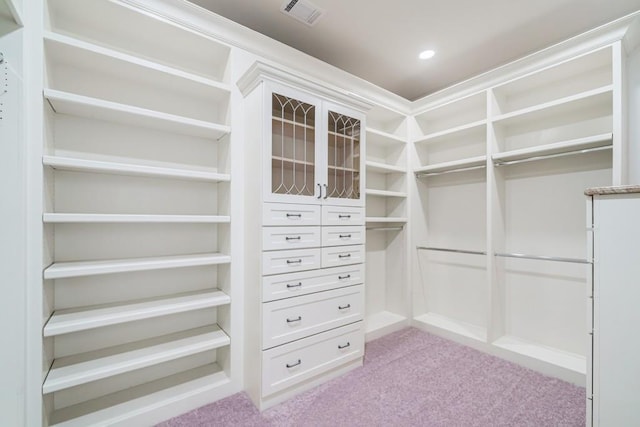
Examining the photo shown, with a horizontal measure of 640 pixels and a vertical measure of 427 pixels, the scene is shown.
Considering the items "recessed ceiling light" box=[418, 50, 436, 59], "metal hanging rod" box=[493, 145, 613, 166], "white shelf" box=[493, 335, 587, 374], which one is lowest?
"white shelf" box=[493, 335, 587, 374]

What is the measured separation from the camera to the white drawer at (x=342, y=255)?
75.4 inches

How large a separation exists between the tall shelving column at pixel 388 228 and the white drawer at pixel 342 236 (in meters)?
0.73

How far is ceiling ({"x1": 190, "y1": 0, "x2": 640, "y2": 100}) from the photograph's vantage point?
6.22 ft

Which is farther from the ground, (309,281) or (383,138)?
(383,138)

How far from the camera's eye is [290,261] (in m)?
1.74

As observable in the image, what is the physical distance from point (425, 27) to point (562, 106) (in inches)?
47.4

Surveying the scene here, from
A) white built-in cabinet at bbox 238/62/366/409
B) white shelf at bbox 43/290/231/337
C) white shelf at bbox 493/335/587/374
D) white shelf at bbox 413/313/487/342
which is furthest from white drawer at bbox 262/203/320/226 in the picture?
white shelf at bbox 493/335/587/374

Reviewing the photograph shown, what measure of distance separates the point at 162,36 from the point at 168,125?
1.82 ft

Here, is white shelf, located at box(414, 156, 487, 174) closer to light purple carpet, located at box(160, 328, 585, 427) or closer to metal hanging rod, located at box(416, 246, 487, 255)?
metal hanging rod, located at box(416, 246, 487, 255)

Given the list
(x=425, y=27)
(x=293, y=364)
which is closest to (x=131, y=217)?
(x=293, y=364)

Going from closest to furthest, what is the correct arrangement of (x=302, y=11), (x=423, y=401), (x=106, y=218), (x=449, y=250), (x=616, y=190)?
1. (x=616, y=190)
2. (x=106, y=218)
3. (x=423, y=401)
4. (x=302, y=11)
5. (x=449, y=250)

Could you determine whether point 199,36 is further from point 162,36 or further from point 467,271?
point 467,271

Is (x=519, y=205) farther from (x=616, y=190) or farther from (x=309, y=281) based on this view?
(x=309, y=281)

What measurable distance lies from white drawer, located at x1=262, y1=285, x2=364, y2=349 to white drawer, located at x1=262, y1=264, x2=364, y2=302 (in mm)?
38
